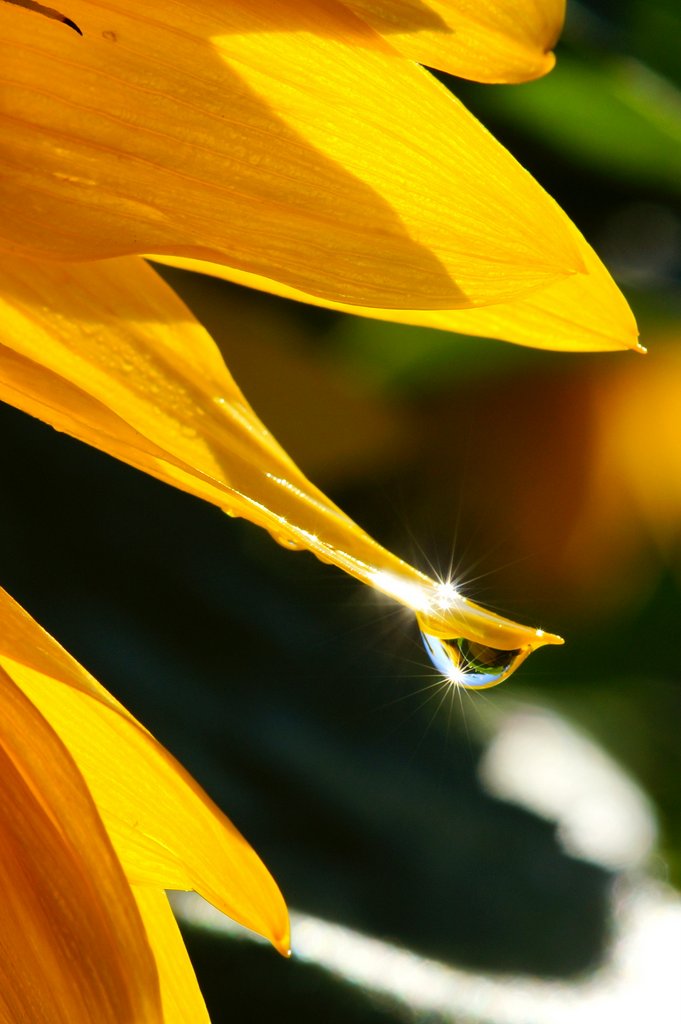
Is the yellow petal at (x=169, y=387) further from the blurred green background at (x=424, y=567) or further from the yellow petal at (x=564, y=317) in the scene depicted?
the blurred green background at (x=424, y=567)

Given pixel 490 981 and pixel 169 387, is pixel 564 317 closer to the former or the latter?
pixel 169 387

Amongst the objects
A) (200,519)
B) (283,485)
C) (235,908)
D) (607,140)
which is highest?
(607,140)

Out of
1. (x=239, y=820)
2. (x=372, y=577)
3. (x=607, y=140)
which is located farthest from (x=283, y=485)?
(x=607, y=140)

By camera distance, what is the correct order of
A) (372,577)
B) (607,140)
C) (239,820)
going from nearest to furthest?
(372,577) → (239,820) → (607,140)

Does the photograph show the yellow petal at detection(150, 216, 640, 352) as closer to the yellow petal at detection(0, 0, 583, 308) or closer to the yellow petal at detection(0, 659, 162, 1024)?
the yellow petal at detection(0, 0, 583, 308)

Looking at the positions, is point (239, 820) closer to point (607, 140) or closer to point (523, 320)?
point (523, 320)

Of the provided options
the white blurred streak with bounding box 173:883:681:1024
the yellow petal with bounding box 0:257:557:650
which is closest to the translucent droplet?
the yellow petal with bounding box 0:257:557:650

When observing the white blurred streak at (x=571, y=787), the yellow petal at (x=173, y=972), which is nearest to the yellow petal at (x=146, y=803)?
the yellow petal at (x=173, y=972)
